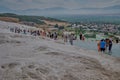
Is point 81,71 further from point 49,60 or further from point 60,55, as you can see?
point 60,55

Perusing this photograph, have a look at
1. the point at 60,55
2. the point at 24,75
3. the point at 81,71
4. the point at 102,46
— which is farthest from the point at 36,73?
the point at 102,46

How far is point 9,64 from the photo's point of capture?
11.4 metres

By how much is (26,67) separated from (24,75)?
3.29ft

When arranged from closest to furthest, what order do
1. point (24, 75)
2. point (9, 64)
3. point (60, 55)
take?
1. point (24, 75)
2. point (9, 64)
3. point (60, 55)

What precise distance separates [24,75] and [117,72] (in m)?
3.38

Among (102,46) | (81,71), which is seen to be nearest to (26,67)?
(81,71)

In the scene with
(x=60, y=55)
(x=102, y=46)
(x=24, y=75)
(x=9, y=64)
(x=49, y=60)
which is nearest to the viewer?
(x=24, y=75)

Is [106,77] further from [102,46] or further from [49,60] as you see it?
[102,46]

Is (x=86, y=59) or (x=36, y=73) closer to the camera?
(x=36, y=73)

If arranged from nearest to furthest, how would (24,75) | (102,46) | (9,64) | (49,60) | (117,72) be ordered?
(24,75) < (117,72) < (9,64) < (49,60) < (102,46)

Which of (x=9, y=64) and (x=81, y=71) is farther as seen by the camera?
(x=9, y=64)

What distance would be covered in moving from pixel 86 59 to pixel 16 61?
297cm

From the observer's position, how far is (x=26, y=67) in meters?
10.9

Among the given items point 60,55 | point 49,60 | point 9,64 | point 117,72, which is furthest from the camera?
point 60,55
